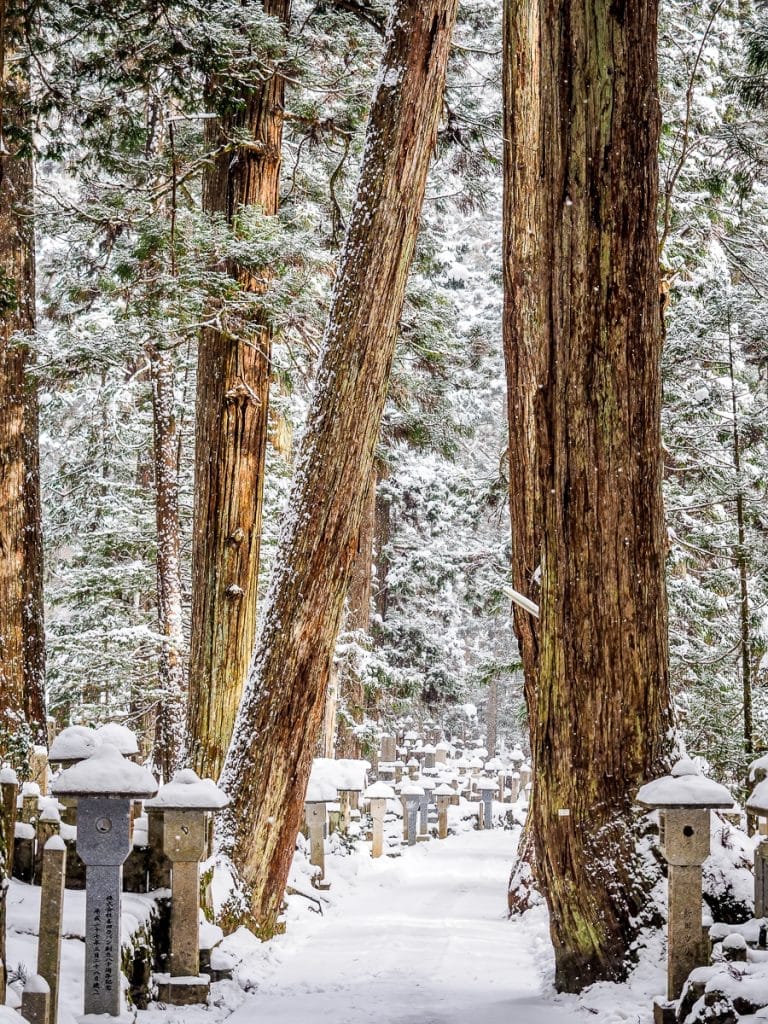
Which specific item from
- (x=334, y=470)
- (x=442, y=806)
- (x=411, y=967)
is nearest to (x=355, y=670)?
(x=442, y=806)

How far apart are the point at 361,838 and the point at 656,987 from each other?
40.4 feet

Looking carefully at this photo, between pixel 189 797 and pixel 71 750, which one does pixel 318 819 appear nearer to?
pixel 71 750

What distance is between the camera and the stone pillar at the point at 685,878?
16.3 feet

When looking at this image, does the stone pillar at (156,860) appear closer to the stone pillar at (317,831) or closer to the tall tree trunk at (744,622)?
the stone pillar at (317,831)

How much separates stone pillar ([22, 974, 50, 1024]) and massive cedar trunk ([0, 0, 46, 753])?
6205 millimetres

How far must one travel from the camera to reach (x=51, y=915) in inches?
166

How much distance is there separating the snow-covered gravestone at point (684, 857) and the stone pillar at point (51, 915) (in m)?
2.87

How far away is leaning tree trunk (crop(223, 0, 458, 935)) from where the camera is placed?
801 centimetres

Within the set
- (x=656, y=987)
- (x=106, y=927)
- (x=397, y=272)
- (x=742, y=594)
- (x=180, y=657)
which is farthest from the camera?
(x=180, y=657)

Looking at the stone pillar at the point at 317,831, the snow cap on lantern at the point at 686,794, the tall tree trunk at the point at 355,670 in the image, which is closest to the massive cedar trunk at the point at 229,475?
the stone pillar at the point at 317,831

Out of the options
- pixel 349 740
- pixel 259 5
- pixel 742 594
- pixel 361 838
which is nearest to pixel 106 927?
pixel 259 5

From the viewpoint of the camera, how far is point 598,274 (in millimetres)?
6129

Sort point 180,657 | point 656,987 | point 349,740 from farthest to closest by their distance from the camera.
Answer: point 349,740 → point 180,657 → point 656,987

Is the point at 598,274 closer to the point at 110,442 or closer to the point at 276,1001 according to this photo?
the point at 276,1001
